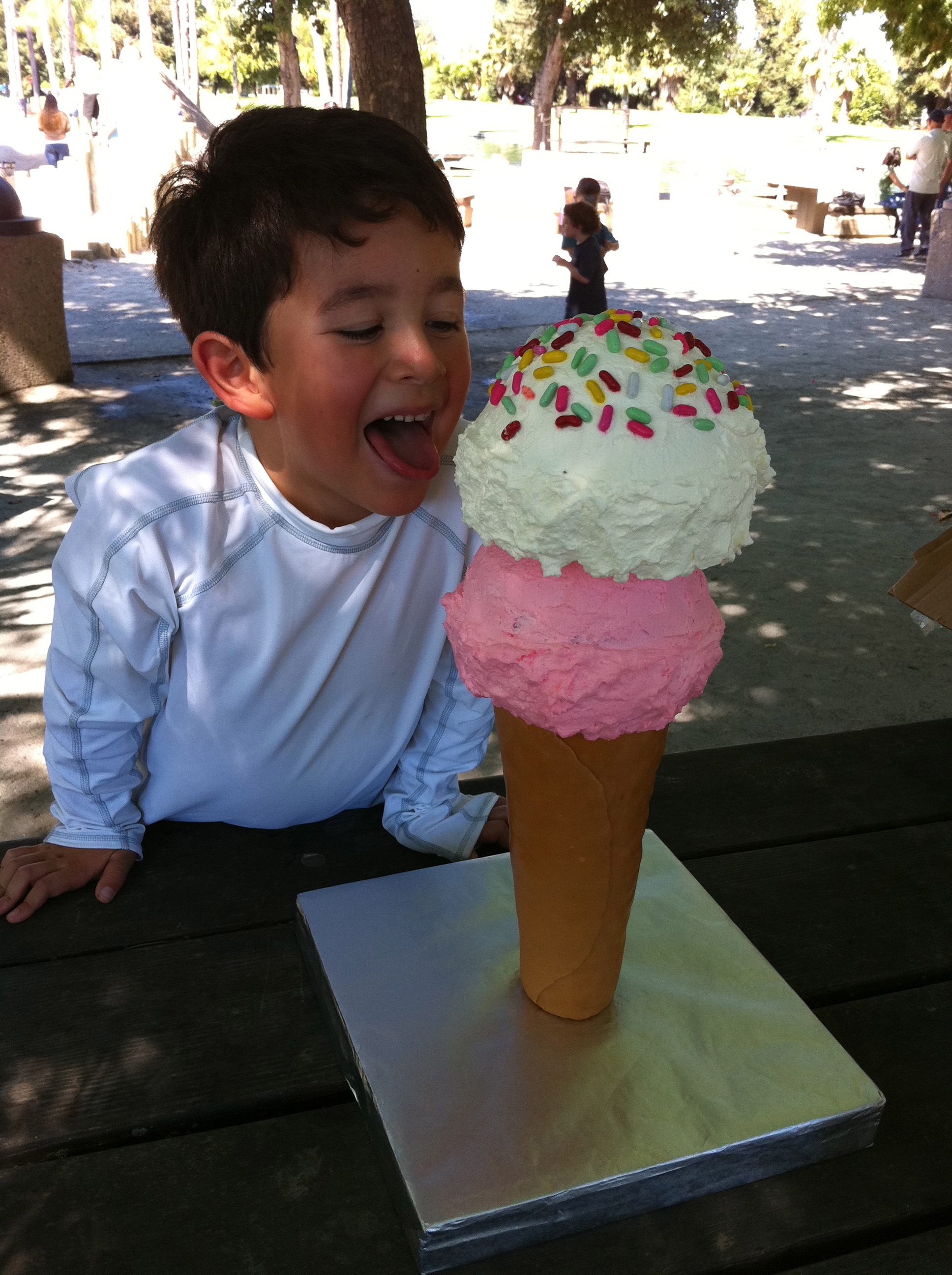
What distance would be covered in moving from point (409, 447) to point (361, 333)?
19 cm

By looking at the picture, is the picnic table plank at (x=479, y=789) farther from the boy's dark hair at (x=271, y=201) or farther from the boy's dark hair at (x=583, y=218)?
the boy's dark hair at (x=583, y=218)

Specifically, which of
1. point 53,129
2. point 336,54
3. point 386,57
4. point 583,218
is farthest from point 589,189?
point 336,54

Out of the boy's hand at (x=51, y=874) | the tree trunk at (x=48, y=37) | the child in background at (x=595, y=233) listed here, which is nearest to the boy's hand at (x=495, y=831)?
the boy's hand at (x=51, y=874)

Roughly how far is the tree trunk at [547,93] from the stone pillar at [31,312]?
19.4m

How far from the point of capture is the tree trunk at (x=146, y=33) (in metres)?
21.7

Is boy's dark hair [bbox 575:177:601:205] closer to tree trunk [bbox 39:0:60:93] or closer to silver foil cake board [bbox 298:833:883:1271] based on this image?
silver foil cake board [bbox 298:833:883:1271]

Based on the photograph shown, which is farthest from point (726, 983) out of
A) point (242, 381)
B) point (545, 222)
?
point (545, 222)

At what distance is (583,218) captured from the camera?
8.73 metres

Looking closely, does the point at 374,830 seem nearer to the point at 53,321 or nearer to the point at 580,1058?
the point at 580,1058

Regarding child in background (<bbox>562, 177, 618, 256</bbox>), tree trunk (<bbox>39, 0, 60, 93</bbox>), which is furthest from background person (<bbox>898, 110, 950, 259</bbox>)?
tree trunk (<bbox>39, 0, 60, 93</bbox>)

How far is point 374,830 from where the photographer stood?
1671 mm

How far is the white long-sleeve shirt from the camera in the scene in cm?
153

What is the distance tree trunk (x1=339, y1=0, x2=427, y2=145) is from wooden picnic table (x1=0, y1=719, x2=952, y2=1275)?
4.25 meters

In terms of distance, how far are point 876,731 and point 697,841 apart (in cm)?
53
